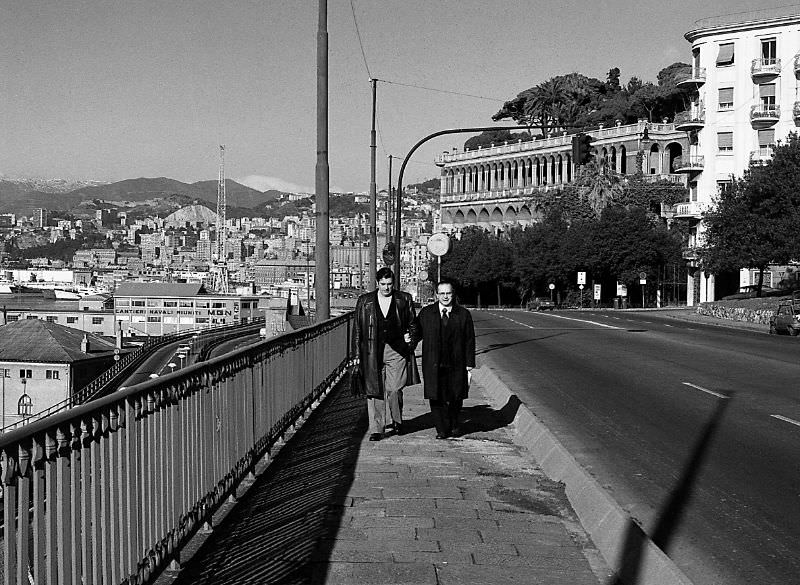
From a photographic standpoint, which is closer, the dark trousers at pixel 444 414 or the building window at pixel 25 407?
the dark trousers at pixel 444 414

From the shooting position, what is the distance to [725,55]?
8412 cm

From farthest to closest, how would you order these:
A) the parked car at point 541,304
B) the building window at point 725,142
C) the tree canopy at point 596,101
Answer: the tree canopy at point 596,101 < the parked car at point 541,304 < the building window at point 725,142

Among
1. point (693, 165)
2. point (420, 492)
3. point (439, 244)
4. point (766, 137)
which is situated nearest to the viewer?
point (420, 492)

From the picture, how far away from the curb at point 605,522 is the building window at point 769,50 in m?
76.8

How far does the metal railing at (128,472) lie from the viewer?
4.13 m

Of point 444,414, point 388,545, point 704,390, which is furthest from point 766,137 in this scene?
point 388,545

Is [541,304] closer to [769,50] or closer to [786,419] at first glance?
[769,50]

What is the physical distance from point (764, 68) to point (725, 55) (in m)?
3.58

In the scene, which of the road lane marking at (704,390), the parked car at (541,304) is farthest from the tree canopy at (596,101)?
the road lane marking at (704,390)

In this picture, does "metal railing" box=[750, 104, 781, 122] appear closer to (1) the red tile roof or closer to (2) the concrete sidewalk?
(1) the red tile roof

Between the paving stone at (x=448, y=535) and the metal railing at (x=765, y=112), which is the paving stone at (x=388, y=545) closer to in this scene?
the paving stone at (x=448, y=535)

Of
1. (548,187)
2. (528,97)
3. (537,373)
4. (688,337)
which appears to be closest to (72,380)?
(688,337)

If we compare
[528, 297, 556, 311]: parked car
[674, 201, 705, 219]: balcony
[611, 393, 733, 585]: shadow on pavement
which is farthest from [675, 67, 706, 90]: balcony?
[611, 393, 733, 585]: shadow on pavement

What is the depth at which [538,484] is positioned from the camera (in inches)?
372
